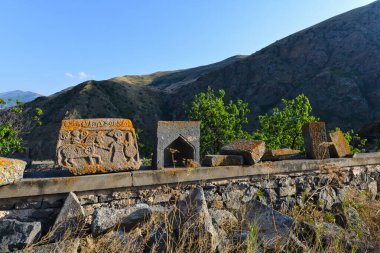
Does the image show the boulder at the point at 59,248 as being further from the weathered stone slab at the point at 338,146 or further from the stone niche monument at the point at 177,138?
the weathered stone slab at the point at 338,146

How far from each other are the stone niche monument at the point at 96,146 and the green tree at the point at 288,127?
23.3ft

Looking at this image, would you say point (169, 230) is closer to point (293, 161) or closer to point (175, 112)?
point (293, 161)

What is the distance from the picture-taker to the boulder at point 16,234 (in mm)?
2729

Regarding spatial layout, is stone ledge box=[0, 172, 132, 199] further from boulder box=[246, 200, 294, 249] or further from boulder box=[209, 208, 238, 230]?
boulder box=[246, 200, 294, 249]

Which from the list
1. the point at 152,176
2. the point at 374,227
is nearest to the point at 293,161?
the point at 374,227

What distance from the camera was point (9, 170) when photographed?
3.15 m

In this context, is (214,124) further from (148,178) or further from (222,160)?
(148,178)

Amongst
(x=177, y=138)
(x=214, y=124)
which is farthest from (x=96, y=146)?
(x=214, y=124)

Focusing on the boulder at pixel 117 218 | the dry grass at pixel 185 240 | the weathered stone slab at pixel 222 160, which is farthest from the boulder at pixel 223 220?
the weathered stone slab at pixel 222 160

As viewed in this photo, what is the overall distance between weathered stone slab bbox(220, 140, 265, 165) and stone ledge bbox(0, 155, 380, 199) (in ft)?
0.39

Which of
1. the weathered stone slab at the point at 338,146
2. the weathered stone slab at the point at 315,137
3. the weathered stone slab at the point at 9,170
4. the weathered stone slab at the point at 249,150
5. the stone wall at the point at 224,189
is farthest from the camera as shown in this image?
the weathered stone slab at the point at 338,146

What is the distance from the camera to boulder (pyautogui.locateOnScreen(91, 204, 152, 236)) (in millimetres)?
2914

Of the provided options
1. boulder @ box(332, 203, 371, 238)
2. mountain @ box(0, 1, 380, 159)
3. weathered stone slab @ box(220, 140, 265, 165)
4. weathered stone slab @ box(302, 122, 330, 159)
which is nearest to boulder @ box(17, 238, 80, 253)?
weathered stone slab @ box(220, 140, 265, 165)

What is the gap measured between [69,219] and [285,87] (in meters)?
44.1
